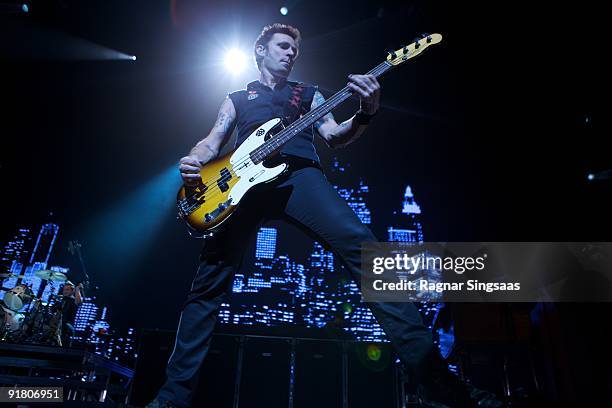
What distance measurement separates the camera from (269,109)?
123 inches

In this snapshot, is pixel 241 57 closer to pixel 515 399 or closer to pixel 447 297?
pixel 447 297

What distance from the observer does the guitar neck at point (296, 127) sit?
2752mm

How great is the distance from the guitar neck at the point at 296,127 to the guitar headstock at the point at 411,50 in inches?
4.1

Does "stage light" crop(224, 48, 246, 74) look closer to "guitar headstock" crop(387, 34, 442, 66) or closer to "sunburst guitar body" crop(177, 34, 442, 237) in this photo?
"guitar headstock" crop(387, 34, 442, 66)

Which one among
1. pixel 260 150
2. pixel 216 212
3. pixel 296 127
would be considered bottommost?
pixel 216 212

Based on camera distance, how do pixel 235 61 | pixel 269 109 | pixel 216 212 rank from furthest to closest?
pixel 235 61 → pixel 269 109 → pixel 216 212

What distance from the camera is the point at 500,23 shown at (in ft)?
23.9

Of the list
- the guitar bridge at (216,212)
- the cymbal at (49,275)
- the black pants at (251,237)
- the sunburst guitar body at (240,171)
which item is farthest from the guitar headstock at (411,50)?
the cymbal at (49,275)

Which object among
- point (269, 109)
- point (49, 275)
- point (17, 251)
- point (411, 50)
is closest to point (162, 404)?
point (269, 109)

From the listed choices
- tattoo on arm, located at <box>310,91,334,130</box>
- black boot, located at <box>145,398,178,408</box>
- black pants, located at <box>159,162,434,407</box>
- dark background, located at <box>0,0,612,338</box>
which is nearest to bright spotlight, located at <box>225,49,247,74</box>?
dark background, located at <box>0,0,612,338</box>

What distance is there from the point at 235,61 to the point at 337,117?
128 inches

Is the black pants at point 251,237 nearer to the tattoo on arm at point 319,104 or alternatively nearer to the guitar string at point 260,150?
the guitar string at point 260,150

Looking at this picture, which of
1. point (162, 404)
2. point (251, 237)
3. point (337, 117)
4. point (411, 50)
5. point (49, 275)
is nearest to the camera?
point (162, 404)

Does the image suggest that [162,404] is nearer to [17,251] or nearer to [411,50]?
[411,50]
